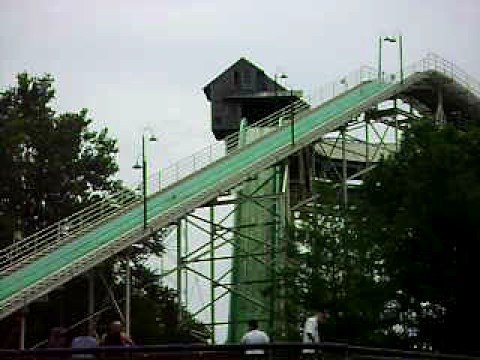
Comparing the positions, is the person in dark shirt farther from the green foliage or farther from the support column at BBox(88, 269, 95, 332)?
the support column at BBox(88, 269, 95, 332)

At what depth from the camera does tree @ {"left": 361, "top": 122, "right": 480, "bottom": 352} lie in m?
34.2

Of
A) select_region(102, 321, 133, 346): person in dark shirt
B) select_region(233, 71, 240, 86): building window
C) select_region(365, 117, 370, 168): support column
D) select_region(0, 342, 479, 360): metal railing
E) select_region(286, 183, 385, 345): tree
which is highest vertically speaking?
select_region(233, 71, 240, 86): building window

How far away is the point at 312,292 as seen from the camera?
33.0 metres

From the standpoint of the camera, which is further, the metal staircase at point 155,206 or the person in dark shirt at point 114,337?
the metal staircase at point 155,206

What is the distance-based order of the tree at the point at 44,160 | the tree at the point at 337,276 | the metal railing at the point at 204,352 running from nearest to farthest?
the metal railing at the point at 204,352
the tree at the point at 337,276
the tree at the point at 44,160

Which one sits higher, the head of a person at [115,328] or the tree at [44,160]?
the tree at [44,160]

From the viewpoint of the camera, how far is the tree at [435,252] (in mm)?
34250

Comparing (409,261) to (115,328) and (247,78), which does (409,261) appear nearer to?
(115,328)

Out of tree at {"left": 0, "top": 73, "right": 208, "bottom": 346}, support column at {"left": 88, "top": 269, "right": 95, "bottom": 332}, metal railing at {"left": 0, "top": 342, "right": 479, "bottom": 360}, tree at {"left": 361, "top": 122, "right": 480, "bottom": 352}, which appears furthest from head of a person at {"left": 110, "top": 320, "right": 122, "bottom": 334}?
tree at {"left": 0, "top": 73, "right": 208, "bottom": 346}

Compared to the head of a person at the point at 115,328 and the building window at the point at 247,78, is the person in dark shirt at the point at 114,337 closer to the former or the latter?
the head of a person at the point at 115,328

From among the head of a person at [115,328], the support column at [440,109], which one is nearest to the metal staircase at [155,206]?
the support column at [440,109]

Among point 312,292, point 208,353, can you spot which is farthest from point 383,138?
point 208,353

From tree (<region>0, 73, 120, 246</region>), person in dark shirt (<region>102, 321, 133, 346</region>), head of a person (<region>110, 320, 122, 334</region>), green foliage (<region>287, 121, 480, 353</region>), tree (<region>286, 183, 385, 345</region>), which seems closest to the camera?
person in dark shirt (<region>102, 321, 133, 346</region>)

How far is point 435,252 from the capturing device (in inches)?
1363
